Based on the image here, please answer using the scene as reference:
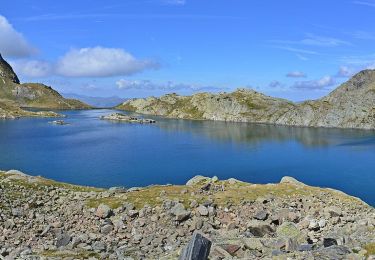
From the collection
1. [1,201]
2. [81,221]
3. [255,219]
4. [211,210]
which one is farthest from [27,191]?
[255,219]

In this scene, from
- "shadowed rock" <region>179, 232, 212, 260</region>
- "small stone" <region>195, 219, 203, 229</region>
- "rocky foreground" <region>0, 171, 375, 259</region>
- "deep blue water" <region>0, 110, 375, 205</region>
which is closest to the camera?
"shadowed rock" <region>179, 232, 212, 260</region>

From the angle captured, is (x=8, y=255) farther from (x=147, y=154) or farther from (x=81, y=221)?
(x=147, y=154)

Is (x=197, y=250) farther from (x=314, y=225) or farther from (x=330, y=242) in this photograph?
(x=314, y=225)

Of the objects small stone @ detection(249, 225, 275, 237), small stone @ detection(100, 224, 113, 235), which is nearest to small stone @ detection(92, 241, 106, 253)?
small stone @ detection(100, 224, 113, 235)

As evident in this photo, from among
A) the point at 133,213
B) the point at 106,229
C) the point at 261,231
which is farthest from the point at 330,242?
the point at 133,213

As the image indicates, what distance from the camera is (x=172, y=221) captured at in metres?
50.7

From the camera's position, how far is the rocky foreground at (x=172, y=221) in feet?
120

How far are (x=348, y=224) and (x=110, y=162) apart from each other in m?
106

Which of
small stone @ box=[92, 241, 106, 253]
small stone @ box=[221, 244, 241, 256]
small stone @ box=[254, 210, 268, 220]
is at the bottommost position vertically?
small stone @ box=[92, 241, 106, 253]

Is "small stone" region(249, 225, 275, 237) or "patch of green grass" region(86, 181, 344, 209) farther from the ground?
"patch of green grass" region(86, 181, 344, 209)

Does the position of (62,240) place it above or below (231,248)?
below

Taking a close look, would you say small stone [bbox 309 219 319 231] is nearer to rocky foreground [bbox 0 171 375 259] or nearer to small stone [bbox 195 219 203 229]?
rocky foreground [bbox 0 171 375 259]

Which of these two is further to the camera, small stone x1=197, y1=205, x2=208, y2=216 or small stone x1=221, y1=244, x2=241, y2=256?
small stone x1=197, y1=205, x2=208, y2=216

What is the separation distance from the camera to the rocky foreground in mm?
36534
